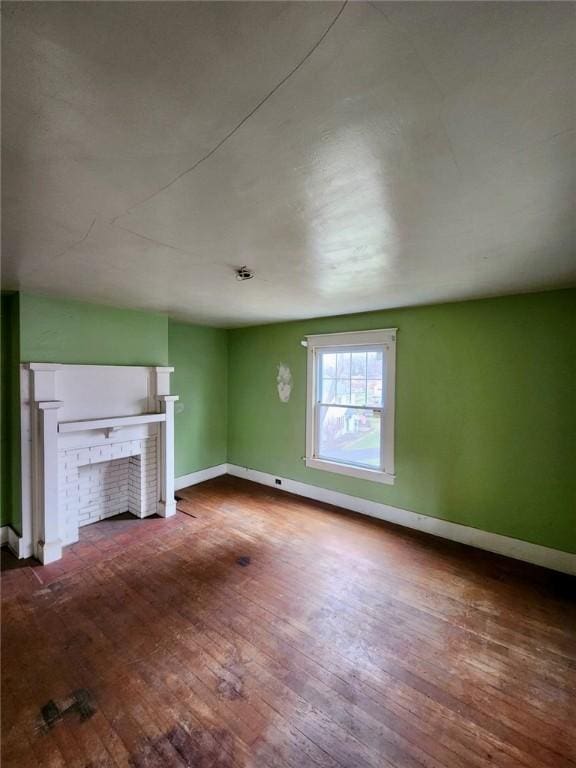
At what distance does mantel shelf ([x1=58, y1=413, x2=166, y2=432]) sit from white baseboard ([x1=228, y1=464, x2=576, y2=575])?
1.99 m

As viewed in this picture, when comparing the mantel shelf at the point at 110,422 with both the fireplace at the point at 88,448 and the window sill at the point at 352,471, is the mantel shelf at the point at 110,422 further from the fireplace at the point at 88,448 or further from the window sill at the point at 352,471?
the window sill at the point at 352,471

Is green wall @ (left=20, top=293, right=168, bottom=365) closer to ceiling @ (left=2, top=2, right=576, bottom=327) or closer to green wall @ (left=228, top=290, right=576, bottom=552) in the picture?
ceiling @ (left=2, top=2, right=576, bottom=327)

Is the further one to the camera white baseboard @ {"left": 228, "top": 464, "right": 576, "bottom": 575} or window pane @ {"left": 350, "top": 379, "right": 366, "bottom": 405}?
window pane @ {"left": 350, "top": 379, "right": 366, "bottom": 405}

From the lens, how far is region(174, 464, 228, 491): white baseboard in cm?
464

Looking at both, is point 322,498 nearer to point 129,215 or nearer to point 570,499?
point 570,499

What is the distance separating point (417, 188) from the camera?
4.17ft

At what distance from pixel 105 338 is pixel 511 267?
374 centimetres

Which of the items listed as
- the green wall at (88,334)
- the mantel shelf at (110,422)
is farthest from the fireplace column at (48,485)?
the green wall at (88,334)

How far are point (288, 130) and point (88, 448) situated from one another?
3.44 meters

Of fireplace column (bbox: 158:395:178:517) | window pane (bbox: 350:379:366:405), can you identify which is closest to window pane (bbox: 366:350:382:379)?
window pane (bbox: 350:379:366:405)

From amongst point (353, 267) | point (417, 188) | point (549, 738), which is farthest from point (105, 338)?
point (549, 738)

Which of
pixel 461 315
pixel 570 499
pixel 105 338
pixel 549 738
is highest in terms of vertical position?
pixel 461 315

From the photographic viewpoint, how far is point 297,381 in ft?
14.8

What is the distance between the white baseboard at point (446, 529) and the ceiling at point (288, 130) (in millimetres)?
2513
